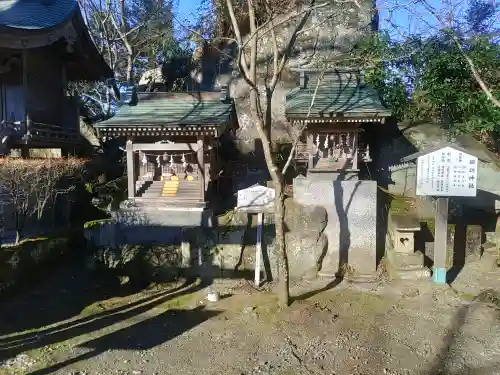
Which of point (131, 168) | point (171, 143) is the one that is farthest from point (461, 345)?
point (131, 168)

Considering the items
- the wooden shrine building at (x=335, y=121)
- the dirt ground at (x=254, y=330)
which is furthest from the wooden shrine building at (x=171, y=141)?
the dirt ground at (x=254, y=330)

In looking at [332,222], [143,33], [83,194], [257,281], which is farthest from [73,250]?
[143,33]

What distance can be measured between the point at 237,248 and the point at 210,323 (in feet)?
8.95

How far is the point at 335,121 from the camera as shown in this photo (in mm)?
10250

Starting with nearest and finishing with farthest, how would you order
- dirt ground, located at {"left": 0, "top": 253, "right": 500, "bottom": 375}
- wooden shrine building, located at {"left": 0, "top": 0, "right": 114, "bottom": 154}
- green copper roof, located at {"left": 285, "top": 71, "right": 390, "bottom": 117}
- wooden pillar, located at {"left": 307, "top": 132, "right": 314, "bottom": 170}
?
1. dirt ground, located at {"left": 0, "top": 253, "right": 500, "bottom": 375}
2. green copper roof, located at {"left": 285, "top": 71, "right": 390, "bottom": 117}
3. wooden pillar, located at {"left": 307, "top": 132, "right": 314, "bottom": 170}
4. wooden shrine building, located at {"left": 0, "top": 0, "right": 114, "bottom": 154}

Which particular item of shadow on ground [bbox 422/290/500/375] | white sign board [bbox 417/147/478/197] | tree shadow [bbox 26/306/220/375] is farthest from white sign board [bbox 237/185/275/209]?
shadow on ground [bbox 422/290/500/375]

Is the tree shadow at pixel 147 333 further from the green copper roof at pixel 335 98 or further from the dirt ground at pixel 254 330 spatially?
the green copper roof at pixel 335 98

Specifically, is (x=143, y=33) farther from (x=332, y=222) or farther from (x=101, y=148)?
(x=332, y=222)

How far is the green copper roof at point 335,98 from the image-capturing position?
10.1m

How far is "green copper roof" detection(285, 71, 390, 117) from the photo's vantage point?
33.2 ft

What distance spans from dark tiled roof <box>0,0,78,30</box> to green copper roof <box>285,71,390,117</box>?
24.0 ft

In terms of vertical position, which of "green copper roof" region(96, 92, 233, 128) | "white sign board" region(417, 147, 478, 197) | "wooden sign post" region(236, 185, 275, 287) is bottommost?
"wooden sign post" region(236, 185, 275, 287)

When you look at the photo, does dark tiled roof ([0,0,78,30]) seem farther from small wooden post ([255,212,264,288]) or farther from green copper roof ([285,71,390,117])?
small wooden post ([255,212,264,288])

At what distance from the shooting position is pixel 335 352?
257 inches
